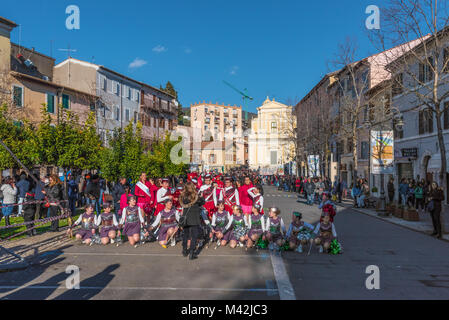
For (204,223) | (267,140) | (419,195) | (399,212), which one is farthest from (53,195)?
(267,140)

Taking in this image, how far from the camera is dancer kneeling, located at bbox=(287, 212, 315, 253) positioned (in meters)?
9.98

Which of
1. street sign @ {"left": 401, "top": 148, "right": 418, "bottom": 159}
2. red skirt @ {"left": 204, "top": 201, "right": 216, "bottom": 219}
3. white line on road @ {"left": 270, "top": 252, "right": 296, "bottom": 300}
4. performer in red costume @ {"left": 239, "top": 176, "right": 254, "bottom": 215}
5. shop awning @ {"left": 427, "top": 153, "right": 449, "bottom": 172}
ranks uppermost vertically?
street sign @ {"left": 401, "top": 148, "right": 418, "bottom": 159}

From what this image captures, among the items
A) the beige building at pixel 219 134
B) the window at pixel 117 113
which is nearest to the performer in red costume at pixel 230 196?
the window at pixel 117 113

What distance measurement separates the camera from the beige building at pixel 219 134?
92438mm

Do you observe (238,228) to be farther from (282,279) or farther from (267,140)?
(267,140)

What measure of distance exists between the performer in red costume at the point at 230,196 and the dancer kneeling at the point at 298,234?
2082 mm

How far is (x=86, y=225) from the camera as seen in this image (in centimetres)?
1085

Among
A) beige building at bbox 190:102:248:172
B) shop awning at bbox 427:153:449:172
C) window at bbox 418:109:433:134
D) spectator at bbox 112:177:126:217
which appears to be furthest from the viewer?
beige building at bbox 190:102:248:172

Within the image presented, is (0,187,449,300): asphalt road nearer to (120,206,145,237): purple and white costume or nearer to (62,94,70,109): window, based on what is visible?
(120,206,145,237): purple and white costume

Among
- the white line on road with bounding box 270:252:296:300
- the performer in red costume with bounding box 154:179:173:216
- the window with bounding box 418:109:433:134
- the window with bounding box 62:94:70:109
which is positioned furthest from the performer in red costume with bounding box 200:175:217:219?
the window with bounding box 62:94:70:109

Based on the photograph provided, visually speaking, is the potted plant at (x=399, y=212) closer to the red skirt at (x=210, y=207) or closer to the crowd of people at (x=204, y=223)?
the crowd of people at (x=204, y=223)

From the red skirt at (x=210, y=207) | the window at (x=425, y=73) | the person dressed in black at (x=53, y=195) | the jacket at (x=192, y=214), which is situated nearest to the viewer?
the jacket at (x=192, y=214)

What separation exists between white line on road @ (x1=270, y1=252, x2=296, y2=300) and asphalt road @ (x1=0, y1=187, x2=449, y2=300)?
0.02 metres

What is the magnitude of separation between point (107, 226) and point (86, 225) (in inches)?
25.2
